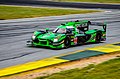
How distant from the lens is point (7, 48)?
1908cm

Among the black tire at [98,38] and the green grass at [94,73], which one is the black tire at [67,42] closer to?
the black tire at [98,38]

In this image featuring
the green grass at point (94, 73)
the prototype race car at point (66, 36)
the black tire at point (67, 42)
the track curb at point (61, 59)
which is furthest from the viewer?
the black tire at point (67, 42)

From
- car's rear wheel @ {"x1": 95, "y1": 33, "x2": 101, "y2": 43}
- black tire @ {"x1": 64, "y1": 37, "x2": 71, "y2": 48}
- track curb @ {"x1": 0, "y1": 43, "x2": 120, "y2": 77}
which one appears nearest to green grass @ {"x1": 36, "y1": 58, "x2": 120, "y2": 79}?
track curb @ {"x1": 0, "y1": 43, "x2": 120, "y2": 77}

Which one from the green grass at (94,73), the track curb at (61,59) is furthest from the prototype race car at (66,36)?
the green grass at (94,73)

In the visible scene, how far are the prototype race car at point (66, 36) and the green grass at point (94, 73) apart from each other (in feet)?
15.0

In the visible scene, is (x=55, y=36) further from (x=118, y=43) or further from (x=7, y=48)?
(x=118, y=43)

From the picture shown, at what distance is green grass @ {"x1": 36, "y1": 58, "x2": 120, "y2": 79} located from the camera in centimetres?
1255

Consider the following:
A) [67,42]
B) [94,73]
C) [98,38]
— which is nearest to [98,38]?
[98,38]

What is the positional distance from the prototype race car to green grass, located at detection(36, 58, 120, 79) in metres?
4.58

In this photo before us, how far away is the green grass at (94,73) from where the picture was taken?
12.5 meters

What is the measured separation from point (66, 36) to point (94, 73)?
6510mm

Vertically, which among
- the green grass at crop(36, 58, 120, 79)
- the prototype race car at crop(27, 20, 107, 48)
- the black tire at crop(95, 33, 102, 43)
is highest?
Result: the prototype race car at crop(27, 20, 107, 48)

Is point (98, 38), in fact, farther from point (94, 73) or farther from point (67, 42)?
point (94, 73)

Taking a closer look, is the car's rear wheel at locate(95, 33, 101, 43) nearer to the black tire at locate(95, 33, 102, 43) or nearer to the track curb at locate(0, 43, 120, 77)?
the black tire at locate(95, 33, 102, 43)
